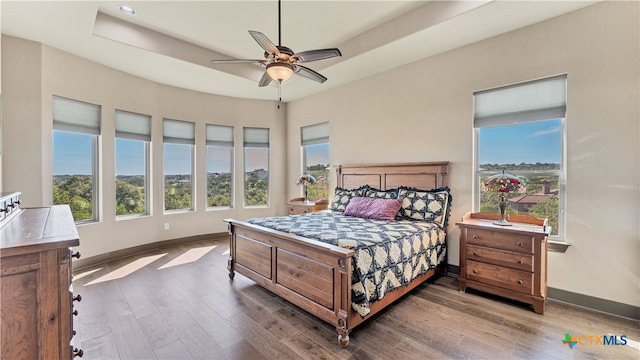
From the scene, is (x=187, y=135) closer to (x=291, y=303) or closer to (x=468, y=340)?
(x=291, y=303)

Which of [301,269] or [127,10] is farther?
[127,10]

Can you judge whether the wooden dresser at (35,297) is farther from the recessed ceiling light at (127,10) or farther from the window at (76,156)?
the window at (76,156)

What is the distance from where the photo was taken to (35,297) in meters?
1.10

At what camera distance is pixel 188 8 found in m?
2.91

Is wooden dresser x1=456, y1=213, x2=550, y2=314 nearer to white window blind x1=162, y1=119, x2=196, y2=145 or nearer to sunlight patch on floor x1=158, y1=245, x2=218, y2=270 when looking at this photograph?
sunlight patch on floor x1=158, y1=245, x2=218, y2=270

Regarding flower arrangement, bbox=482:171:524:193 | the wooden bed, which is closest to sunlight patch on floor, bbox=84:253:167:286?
the wooden bed

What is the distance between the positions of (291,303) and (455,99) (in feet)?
10.3

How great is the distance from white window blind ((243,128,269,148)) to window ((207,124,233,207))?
32 cm

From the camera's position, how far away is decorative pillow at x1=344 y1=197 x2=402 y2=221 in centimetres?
338

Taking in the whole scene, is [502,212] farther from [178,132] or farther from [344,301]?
[178,132]

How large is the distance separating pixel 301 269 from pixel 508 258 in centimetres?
205

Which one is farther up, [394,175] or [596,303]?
[394,175]

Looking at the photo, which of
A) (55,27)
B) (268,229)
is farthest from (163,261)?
(55,27)

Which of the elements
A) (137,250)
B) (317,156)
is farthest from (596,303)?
(137,250)
